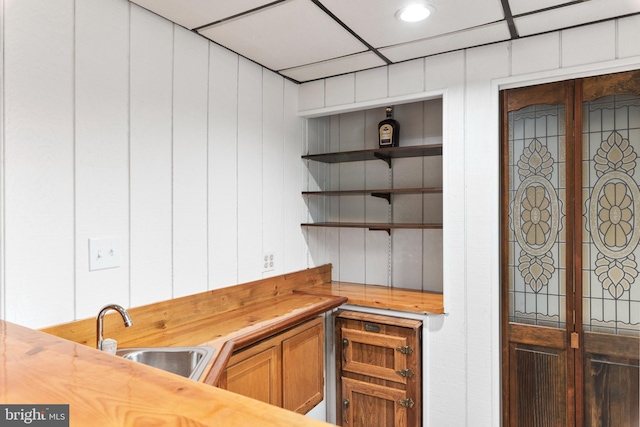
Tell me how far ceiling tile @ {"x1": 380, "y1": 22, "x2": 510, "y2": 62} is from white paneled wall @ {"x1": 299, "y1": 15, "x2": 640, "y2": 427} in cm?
6

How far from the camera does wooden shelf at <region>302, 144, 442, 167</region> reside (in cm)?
251

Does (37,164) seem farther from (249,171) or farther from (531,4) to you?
(531,4)

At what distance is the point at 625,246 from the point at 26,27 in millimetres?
2662

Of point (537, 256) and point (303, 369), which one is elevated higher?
point (537, 256)

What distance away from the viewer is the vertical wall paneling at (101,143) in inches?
61.3

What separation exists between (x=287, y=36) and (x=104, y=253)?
1.34 metres

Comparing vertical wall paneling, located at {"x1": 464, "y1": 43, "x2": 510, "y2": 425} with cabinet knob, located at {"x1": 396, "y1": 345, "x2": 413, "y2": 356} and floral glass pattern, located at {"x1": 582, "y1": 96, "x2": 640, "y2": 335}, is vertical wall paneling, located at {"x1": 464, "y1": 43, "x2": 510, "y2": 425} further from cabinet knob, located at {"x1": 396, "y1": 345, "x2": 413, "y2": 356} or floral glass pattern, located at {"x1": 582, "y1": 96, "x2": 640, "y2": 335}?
floral glass pattern, located at {"x1": 582, "y1": 96, "x2": 640, "y2": 335}

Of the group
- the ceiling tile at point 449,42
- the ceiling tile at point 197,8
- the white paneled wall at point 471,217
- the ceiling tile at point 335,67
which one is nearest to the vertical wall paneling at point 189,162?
the ceiling tile at point 197,8

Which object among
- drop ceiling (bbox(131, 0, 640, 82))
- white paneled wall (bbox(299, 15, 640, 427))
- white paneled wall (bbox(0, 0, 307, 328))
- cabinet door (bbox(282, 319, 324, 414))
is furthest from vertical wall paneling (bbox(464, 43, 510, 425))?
white paneled wall (bbox(0, 0, 307, 328))

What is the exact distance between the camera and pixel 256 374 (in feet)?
6.14

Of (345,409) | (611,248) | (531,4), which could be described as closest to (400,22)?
(531,4)

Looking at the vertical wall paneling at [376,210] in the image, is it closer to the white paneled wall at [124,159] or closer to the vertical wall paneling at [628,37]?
the white paneled wall at [124,159]

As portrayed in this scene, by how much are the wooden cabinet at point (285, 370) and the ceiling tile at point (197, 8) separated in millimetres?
1507

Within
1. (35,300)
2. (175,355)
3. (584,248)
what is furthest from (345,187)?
(35,300)
